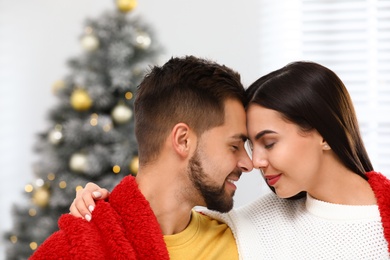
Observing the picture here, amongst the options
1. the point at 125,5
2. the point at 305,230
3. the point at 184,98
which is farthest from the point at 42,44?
the point at 305,230

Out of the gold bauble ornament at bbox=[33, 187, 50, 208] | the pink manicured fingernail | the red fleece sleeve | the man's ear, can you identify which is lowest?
the gold bauble ornament at bbox=[33, 187, 50, 208]

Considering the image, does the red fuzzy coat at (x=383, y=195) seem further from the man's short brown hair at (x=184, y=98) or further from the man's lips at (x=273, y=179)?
the man's short brown hair at (x=184, y=98)

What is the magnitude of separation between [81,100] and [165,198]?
1431mm

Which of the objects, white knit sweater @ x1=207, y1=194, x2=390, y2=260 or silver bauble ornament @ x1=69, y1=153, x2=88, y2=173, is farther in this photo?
silver bauble ornament @ x1=69, y1=153, x2=88, y2=173

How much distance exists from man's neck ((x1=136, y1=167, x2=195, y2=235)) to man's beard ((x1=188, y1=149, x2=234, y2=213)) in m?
0.05

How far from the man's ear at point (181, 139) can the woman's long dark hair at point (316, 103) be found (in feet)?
0.74

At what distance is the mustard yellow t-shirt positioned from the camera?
177cm

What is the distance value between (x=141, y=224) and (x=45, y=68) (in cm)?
256

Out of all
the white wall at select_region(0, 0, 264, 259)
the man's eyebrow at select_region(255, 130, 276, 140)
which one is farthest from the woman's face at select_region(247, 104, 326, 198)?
the white wall at select_region(0, 0, 264, 259)

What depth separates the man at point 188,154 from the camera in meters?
1.81

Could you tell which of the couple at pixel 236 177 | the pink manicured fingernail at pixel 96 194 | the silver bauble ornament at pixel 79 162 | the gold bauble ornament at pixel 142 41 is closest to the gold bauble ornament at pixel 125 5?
the gold bauble ornament at pixel 142 41

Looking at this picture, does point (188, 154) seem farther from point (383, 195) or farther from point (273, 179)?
point (383, 195)

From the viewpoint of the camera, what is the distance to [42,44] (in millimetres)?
3996

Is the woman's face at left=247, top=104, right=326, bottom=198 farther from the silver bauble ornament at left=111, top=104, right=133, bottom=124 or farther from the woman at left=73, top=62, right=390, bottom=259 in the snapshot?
the silver bauble ornament at left=111, top=104, right=133, bottom=124
